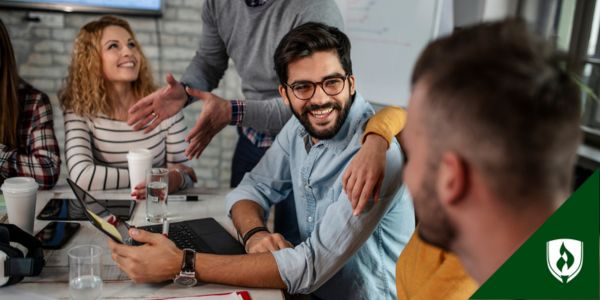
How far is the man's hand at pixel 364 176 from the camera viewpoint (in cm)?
124

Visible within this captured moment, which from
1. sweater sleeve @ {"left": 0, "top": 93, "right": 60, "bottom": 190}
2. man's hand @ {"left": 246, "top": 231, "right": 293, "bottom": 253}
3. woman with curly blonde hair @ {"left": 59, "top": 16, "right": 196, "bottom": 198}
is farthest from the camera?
woman with curly blonde hair @ {"left": 59, "top": 16, "right": 196, "bottom": 198}

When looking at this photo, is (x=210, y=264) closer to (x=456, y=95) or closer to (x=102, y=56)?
(x=456, y=95)

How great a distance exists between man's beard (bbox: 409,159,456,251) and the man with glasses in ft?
1.91

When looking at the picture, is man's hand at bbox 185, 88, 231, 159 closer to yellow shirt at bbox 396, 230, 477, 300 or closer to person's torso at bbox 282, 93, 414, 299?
person's torso at bbox 282, 93, 414, 299

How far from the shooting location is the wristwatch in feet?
→ 4.08

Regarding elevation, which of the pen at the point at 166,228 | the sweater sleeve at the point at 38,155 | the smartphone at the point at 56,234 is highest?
the sweater sleeve at the point at 38,155

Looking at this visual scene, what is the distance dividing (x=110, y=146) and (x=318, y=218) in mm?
993

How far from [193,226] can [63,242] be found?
0.33 metres

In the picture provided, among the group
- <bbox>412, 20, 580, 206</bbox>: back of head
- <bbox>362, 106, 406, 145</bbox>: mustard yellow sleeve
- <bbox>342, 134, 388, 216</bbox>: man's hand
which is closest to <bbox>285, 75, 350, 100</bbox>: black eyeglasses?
<bbox>362, 106, 406, 145</bbox>: mustard yellow sleeve

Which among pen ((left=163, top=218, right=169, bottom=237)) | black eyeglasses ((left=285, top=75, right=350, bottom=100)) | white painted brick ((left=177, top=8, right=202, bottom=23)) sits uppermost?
white painted brick ((left=177, top=8, right=202, bottom=23))

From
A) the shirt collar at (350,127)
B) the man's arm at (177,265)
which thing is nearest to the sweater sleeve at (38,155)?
the man's arm at (177,265)

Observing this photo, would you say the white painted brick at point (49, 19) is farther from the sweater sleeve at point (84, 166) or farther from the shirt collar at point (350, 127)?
the shirt collar at point (350, 127)

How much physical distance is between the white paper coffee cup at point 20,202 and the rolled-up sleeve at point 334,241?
635 mm

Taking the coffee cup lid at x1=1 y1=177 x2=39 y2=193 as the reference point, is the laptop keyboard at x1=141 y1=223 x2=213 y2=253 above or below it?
below
